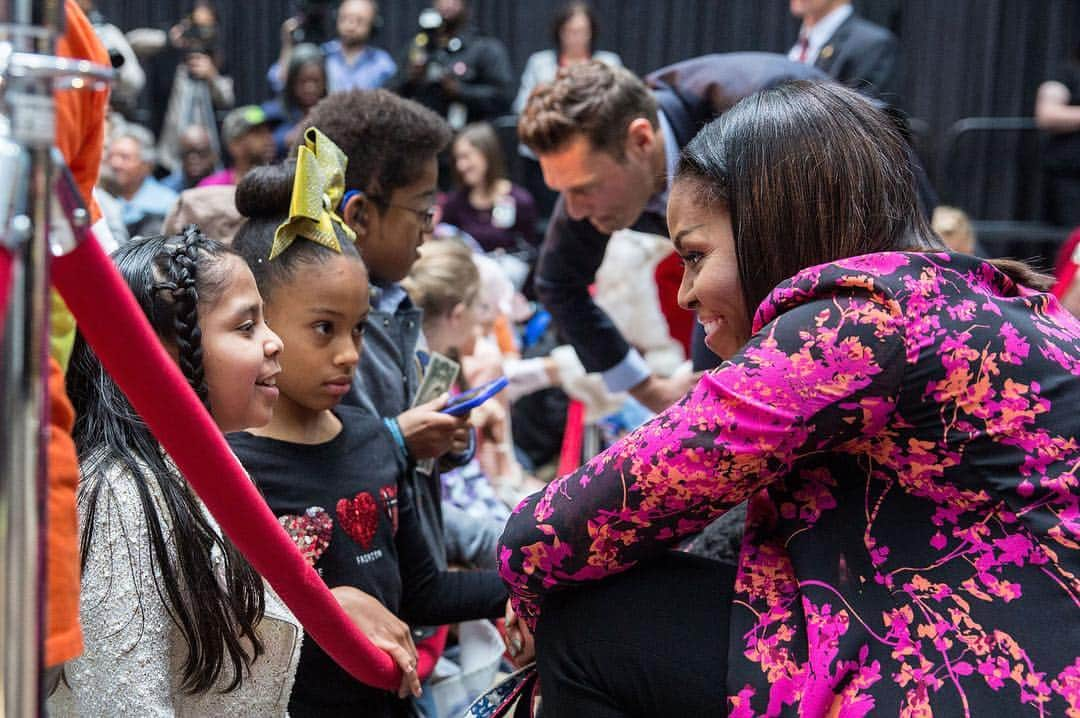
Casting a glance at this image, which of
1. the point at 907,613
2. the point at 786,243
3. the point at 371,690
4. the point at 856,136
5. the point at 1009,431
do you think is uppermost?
the point at 856,136

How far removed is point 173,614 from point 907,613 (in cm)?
81

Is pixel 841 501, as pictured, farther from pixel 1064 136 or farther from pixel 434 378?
pixel 1064 136

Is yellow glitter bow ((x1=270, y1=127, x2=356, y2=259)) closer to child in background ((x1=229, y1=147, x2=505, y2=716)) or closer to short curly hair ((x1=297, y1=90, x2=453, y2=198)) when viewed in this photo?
child in background ((x1=229, y1=147, x2=505, y2=716))

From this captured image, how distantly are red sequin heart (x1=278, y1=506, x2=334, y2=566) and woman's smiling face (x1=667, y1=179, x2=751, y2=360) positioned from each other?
1.91 feet

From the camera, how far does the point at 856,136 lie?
1508mm

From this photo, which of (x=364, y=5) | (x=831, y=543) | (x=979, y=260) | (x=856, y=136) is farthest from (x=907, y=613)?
(x=364, y=5)

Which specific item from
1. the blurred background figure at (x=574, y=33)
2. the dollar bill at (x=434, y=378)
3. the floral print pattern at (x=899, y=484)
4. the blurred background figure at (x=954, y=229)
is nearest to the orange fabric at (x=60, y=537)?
the floral print pattern at (x=899, y=484)

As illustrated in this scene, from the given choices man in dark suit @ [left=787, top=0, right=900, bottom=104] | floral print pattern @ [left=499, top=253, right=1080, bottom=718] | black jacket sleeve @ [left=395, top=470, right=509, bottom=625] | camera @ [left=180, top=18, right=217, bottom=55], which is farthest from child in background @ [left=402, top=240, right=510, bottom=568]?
camera @ [left=180, top=18, right=217, bottom=55]

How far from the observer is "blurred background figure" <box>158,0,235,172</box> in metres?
6.94

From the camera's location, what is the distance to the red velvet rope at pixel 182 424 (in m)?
1.04

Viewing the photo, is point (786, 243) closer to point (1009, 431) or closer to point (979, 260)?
point (979, 260)

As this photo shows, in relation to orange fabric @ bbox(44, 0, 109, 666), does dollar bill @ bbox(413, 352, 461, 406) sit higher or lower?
lower

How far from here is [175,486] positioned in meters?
1.49

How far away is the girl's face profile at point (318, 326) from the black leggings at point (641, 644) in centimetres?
50
